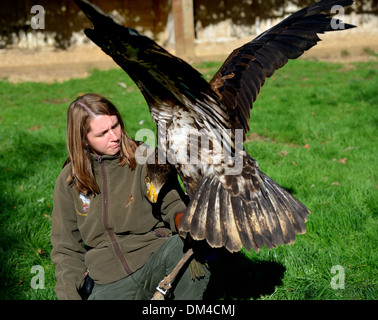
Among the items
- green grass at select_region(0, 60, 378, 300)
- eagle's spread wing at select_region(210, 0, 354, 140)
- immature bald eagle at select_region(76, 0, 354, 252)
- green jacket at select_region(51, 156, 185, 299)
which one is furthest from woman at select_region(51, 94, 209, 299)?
eagle's spread wing at select_region(210, 0, 354, 140)

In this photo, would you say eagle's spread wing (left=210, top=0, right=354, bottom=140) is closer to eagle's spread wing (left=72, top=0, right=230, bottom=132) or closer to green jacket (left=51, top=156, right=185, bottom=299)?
eagle's spread wing (left=72, top=0, right=230, bottom=132)

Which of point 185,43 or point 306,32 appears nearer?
point 306,32

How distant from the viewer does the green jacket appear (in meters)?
2.34

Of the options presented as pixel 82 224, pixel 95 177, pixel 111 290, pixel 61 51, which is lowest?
pixel 111 290

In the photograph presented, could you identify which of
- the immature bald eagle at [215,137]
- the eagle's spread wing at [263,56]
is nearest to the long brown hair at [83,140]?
the immature bald eagle at [215,137]

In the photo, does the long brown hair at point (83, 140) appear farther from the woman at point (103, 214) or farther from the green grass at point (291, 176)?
the green grass at point (291, 176)

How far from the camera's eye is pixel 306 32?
8.69ft

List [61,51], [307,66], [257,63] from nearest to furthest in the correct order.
Answer: 1. [257,63]
2. [307,66]
3. [61,51]

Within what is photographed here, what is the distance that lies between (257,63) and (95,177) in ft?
4.08

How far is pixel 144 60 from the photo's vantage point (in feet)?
6.34
